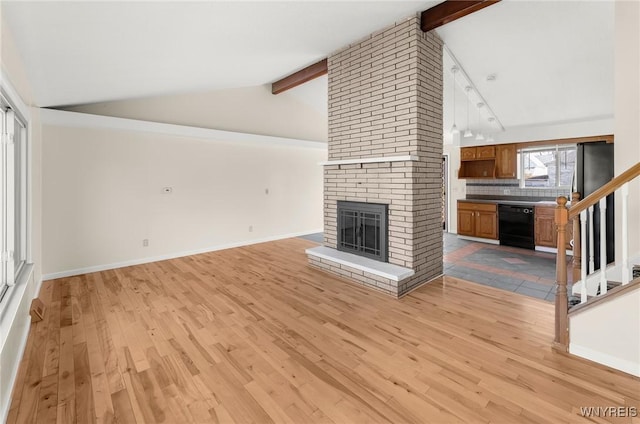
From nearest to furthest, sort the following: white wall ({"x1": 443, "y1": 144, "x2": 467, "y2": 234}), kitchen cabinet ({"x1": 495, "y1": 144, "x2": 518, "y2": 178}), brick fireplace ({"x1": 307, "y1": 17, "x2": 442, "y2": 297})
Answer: brick fireplace ({"x1": 307, "y1": 17, "x2": 442, "y2": 297}), kitchen cabinet ({"x1": 495, "y1": 144, "x2": 518, "y2": 178}), white wall ({"x1": 443, "y1": 144, "x2": 467, "y2": 234})

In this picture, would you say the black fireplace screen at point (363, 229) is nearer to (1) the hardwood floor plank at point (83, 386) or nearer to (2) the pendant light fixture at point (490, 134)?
(1) the hardwood floor plank at point (83, 386)

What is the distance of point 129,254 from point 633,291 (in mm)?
6015

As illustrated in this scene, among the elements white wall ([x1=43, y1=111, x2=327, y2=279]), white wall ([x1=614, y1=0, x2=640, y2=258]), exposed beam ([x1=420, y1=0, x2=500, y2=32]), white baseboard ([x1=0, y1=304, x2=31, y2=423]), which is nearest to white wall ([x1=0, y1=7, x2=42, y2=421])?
white baseboard ([x1=0, y1=304, x2=31, y2=423])

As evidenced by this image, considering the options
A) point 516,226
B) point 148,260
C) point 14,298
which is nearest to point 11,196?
point 14,298

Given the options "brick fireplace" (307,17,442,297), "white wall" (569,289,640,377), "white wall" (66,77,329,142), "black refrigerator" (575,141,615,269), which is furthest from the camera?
"white wall" (66,77,329,142)

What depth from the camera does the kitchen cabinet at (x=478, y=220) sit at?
6.04 metres

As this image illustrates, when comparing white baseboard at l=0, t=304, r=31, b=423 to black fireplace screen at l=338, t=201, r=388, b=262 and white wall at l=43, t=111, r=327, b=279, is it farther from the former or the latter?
black fireplace screen at l=338, t=201, r=388, b=262

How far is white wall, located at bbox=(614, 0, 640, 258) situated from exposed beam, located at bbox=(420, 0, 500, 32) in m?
1.10

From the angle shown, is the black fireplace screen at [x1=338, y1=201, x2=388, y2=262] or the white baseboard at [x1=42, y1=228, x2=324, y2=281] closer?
the black fireplace screen at [x1=338, y1=201, x2=388, y2=262]

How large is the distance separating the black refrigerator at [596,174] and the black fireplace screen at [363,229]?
222 centimetres

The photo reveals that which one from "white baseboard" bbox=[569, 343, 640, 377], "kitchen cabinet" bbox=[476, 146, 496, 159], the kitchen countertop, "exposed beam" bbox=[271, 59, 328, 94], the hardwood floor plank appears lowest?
the hardwood floor plank

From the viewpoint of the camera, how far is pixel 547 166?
6059mm

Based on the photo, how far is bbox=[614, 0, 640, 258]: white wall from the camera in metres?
2.52

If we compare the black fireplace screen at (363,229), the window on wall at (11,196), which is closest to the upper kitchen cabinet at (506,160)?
the black fireplace screen at (363,229)
